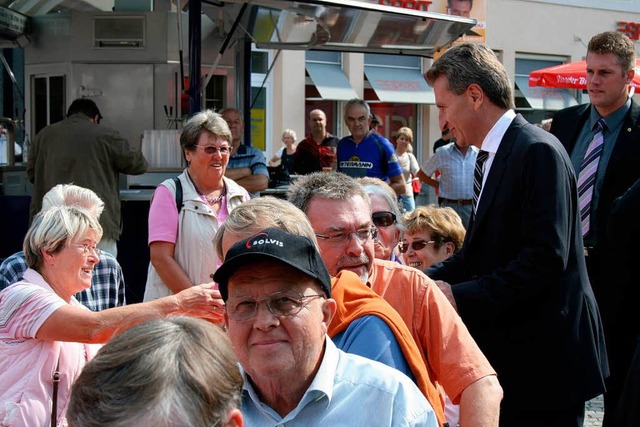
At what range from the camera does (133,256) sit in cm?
866

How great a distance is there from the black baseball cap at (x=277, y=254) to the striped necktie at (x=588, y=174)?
119 inches

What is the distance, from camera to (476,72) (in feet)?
12.0

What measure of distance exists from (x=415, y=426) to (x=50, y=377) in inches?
79.9

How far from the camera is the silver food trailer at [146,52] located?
947 cm

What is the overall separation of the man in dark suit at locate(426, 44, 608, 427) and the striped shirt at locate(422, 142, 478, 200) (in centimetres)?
580

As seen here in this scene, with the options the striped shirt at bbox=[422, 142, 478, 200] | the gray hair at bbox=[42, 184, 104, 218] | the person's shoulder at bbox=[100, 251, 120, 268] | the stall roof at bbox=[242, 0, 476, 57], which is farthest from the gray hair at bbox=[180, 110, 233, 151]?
the striped shirt at bbox=[422, 142, 478, 200]

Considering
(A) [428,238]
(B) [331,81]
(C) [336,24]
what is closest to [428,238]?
(A) [428,238]

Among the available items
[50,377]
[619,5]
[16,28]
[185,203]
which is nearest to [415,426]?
[50,377]

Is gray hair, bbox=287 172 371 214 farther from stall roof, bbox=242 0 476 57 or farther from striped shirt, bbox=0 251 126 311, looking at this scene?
stall roof, bbox=242 0 476 57

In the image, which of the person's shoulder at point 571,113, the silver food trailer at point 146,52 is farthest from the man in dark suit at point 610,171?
the silver food trailer at point 146,52

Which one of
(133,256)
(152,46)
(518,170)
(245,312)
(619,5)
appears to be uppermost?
(619,5)

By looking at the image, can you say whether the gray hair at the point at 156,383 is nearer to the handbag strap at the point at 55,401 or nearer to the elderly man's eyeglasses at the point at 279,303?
the elderly man's eyeglasses at the point at 279,303

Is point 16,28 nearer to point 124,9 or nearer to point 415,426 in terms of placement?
point 124,9

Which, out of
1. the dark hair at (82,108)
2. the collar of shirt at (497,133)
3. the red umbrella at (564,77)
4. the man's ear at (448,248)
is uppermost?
the red umbrella at (564,77)
